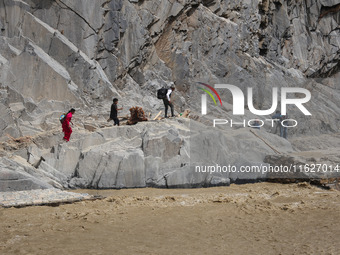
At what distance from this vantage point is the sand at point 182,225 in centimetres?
554

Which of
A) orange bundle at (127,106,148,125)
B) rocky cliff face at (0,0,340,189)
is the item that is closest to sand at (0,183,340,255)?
rocky cliff face at (0,0,340,189)

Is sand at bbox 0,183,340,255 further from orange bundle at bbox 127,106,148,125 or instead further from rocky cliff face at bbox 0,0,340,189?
orange bundle at bbox 127,106,148,125

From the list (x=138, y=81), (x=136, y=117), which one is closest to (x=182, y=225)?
(x=136, y=117)

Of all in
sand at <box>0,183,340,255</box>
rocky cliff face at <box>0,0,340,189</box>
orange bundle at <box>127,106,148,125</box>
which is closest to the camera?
sand at <box>0,183,340,255</box>

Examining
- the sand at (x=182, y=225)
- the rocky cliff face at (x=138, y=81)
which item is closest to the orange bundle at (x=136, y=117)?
the rocky cliff face at (x=138, y=81)

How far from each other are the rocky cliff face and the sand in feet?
7.76

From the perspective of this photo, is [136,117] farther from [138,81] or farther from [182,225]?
[182,225]

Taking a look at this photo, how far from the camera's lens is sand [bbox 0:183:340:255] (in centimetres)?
554

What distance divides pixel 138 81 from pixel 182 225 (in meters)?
15.5

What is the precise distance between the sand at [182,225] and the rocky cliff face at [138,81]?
2366mm

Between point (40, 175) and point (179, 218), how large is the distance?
515 centimetres

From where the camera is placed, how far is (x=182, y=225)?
6.73m

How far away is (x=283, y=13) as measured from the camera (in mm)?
36312

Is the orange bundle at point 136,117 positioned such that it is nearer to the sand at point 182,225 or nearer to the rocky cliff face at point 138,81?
the rocky cliff face at point 138,81
